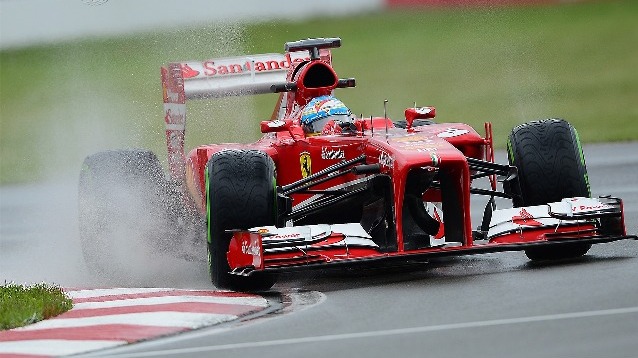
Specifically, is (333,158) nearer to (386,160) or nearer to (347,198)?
(347,198)

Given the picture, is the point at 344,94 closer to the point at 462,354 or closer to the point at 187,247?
the point at 187,247

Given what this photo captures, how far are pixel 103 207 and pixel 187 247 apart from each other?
864 mm

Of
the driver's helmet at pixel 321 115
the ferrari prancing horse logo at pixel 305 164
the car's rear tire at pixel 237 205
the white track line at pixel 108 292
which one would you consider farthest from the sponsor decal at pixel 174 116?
the white track line at pixel 108 292

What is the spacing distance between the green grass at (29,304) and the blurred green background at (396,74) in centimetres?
1019

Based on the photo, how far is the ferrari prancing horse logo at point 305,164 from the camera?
1272 centimetres

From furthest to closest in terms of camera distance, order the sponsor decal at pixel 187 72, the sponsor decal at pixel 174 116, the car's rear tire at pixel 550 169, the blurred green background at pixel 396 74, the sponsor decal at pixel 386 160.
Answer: the blurred green background at pixel 396 74
the sponsor decal at pixel 187 72
the sponsor decal at pixel 174 116
the car's rear tire at pixel 550 169
the sponsor decal at pixel 386 160

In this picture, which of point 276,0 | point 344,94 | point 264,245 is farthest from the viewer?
point 344,94

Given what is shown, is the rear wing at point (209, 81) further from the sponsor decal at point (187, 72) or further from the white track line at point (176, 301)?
the white track line at point (176, 301)

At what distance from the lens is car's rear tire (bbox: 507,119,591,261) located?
39.7 ft

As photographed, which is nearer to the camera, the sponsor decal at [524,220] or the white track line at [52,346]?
the white track line at [52,346]

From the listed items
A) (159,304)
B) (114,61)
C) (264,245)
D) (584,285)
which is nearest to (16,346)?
(159,304)

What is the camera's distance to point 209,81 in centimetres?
1488

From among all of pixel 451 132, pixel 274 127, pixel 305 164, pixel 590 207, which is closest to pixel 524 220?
pixel 590 207

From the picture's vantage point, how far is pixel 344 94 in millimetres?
31562
